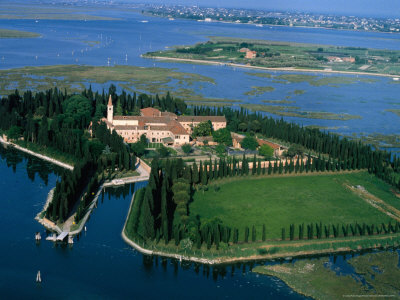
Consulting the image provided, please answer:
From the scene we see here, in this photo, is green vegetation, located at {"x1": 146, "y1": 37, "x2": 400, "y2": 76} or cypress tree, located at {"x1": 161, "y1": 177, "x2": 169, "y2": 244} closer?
cypress tree, located at {"x1": 161, "y1": 177, "x2": 169, "y2": 244}

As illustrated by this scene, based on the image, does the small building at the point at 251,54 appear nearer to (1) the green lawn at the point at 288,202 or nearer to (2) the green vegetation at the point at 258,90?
(2) the green vegetation at the point at 258,90

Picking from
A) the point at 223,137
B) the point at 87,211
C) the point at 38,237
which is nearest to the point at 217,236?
the point at 87,211

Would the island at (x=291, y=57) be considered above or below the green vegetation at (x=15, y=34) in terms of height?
below

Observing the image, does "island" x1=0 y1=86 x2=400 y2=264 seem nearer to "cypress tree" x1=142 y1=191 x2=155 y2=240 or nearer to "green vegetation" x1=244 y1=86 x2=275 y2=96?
"cypress tree" x1=142 y1=191 x2=155 y2=240

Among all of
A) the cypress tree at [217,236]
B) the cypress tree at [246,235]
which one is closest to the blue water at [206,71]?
the cypress tree at [246,235]

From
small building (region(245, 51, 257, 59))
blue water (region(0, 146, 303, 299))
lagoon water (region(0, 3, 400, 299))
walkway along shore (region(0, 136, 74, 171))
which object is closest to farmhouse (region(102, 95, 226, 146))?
walkway along shore (region(0, 136, 74, 171))

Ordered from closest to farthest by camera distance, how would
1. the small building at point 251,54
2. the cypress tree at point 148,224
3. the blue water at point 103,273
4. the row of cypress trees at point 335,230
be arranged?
1. the blue water at point 103,273
2. the cypress tree at point 148,224
3. the row of cypress trees at point 335,230
4. the small building at point 251,54

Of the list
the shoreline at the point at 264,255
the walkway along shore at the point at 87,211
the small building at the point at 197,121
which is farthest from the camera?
the small building at the point at 197,121
